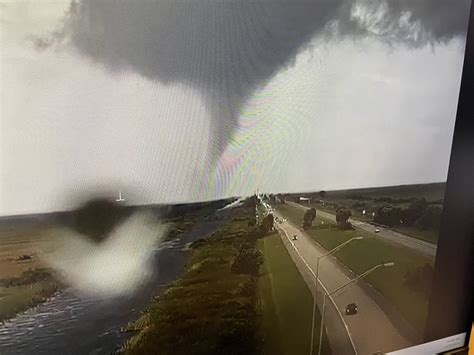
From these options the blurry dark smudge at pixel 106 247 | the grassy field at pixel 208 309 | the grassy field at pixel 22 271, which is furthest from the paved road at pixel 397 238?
the grassy field at pixel 22 271

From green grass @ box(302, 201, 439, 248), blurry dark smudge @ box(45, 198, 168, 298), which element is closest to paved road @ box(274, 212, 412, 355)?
green grass @ box(302, 201, 439, 248)

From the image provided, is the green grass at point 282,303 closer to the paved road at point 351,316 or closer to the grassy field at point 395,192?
the paved road at point 351,316

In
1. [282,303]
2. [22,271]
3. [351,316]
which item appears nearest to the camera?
[22,271]

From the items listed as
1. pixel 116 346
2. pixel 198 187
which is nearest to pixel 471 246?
pixel 198 187

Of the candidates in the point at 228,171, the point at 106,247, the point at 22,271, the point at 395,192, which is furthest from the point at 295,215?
the point at 22,271

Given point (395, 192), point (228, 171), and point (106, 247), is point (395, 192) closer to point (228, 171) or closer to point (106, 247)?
point (228, 171)

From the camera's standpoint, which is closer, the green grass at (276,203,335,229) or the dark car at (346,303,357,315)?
the green grass at (276,203,335,229)

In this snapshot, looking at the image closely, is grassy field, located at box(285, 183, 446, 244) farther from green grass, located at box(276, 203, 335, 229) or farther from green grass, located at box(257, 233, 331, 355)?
green grass, located at box(257, 233, 331, 355)
